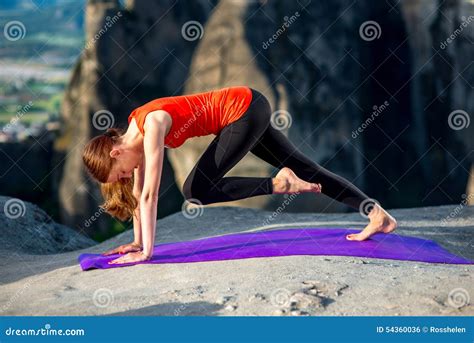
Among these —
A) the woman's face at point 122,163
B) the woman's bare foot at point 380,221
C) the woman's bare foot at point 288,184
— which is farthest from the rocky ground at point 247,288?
the woman's face at point 122,163

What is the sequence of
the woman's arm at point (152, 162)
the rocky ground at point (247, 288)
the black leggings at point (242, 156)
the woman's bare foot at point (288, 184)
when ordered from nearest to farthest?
the rocky ground at point (247, 288), the woman's arm at point (152, 162), the black leggings at point (242, 156), the woman's bare foot at point (288, 184)

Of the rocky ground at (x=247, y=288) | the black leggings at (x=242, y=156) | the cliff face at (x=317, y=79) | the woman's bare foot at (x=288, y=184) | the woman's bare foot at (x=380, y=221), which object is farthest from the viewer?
the cliff face at (x=317, y=79)

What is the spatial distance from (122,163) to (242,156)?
0.67m

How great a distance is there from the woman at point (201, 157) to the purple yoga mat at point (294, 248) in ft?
0.96

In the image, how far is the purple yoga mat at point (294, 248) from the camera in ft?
14.8

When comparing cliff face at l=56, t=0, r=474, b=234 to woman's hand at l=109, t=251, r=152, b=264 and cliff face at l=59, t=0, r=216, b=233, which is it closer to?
cliff face at l=59, t=0, r=216, b=233

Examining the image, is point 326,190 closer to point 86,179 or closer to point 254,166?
point 254,166

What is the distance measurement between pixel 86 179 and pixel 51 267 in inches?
183

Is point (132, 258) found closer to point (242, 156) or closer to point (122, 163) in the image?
point (122, 163)

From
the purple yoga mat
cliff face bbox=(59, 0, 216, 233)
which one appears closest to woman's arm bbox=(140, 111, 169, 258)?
the purple yoga mat

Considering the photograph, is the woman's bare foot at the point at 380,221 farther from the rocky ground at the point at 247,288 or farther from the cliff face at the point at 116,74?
the cliff face at the point at 116,74

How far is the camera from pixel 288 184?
4.31 m

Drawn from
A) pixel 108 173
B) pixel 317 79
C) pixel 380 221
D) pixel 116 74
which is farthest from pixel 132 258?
pixel 116 74
